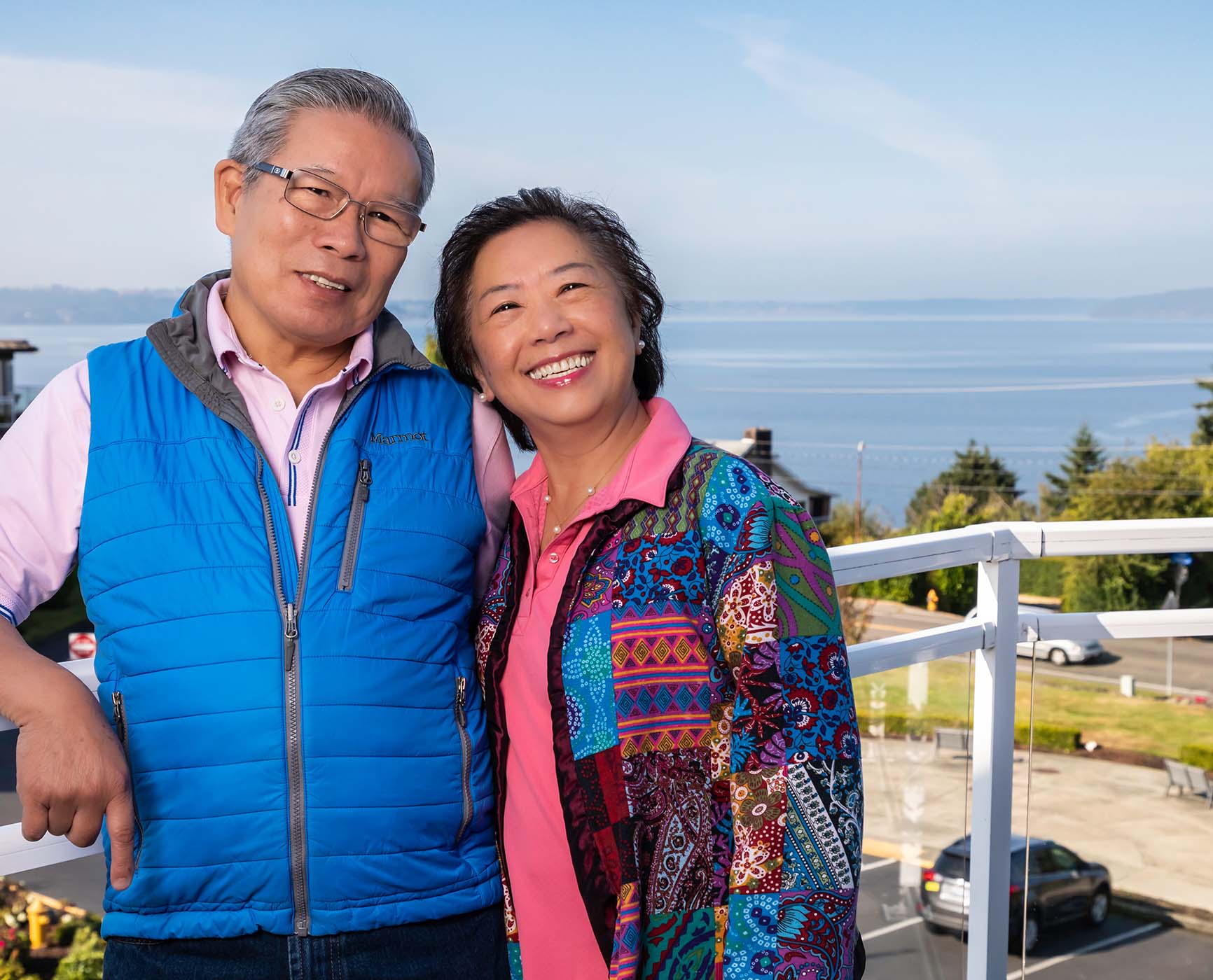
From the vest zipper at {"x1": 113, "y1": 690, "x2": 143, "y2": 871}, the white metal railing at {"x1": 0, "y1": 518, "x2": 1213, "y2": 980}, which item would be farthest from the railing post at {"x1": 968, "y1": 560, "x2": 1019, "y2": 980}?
the vest zipper at {"x1": 113, "y1": 690, "x2": 143, "y2": 871}

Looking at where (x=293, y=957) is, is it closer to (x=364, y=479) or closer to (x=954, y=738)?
(x=364, y=479)

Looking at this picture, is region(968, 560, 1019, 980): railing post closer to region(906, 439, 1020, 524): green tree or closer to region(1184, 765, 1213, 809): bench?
region(1184, 765, 1213, 809): bench

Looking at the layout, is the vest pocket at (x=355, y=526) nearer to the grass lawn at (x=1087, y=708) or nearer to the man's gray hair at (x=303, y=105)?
the man's gray hair at (x=303, y=105)

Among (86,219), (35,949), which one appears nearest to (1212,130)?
(86,219)

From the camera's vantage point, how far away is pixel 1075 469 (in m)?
63.2

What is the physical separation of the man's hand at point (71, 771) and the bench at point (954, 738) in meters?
1.49

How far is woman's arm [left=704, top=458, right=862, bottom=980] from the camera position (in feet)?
4.36

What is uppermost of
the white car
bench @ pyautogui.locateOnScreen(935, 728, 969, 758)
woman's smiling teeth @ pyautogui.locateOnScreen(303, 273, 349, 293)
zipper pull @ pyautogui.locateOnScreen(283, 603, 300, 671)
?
woman's smiling teeth @ pyautogui.locateOnScreen(303, 273, 349, 293)

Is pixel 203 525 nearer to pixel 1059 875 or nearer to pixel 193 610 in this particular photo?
pixel 193 610

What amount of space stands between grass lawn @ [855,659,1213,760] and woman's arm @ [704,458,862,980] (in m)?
0.73

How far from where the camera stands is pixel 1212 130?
389ft

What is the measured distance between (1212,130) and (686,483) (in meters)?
136

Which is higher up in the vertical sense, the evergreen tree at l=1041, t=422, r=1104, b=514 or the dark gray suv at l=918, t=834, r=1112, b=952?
the evergreen tree at l=1041, t=422, r=1104, b=514

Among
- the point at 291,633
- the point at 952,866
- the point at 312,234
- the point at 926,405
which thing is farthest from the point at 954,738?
the point at 926,405
